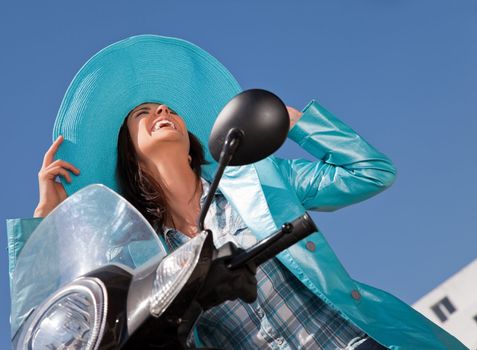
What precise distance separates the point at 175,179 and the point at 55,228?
147cm

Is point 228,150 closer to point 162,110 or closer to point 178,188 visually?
point 178,188

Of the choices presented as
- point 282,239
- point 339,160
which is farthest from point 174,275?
point 339,160

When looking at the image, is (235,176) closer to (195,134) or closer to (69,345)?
(195,134)

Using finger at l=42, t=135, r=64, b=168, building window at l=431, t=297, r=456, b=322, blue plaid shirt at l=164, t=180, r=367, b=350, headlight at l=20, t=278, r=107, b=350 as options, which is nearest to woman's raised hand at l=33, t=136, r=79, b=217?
finger at l=42, t=135, r=64, b=168

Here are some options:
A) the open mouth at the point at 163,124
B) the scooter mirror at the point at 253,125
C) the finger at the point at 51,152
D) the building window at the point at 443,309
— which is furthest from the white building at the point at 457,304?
the scooter mirror at the point at 253,125

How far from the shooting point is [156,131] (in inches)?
127

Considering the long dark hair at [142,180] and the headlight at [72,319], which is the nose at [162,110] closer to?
the long dark hair at [142,180]

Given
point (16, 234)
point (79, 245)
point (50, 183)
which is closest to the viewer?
point (79, 245)

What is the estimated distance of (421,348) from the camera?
263cm

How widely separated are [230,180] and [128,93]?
25.4 inches

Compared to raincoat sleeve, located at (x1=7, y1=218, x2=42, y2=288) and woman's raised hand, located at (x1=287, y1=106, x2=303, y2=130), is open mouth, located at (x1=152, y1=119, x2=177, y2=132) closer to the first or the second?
woman's raised hand, located at (x1=287, y1=106, x2=303, y2=130)

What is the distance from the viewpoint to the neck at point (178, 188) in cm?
319

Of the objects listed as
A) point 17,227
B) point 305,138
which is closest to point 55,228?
point 17,227

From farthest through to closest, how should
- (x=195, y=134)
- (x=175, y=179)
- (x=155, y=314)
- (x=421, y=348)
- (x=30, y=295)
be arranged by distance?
(x=195, y=134) → (x=175, y=179) → (x=421, y=348) → (x=30, y=295) → (x=155, y=314)
